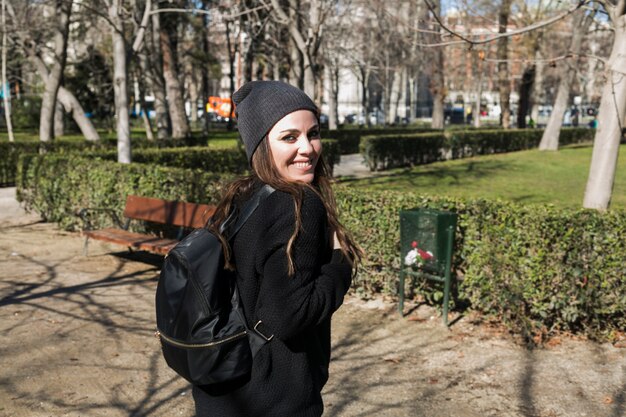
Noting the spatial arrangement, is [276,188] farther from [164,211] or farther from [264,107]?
[164,211]

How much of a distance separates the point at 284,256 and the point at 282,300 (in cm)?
13

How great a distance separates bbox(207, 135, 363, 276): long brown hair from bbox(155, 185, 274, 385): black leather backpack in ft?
0.19

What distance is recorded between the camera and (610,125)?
8.39 metres

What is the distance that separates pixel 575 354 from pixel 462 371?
1137 mm

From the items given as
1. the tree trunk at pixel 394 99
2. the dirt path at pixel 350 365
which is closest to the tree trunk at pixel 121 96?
the dirt path at pixel 350 365

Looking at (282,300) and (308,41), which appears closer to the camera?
(282,300)

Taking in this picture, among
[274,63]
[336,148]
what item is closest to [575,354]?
[336,148]

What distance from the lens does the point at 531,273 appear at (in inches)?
248

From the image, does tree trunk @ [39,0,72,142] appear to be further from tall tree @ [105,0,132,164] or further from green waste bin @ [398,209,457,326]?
green waste bin @ [398,209,457,326]

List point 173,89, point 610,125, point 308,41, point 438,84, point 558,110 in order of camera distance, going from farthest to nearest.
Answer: point 438,84
point 558,110
point 173,89
point 308,41
point 610,125

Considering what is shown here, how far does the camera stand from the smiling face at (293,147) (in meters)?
2.08

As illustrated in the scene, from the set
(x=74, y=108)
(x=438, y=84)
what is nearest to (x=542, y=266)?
(x=74, y=108)

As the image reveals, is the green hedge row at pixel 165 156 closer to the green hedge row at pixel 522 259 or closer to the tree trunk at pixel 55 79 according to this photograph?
the tree trunk at pixel 55 79

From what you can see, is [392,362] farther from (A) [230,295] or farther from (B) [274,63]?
(B) [274,63]
